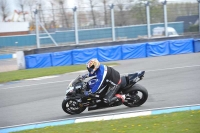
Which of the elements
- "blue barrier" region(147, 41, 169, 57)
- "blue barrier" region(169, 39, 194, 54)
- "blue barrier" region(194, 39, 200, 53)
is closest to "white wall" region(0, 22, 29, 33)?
"blue barrier" region(147, 41, 169, 57)

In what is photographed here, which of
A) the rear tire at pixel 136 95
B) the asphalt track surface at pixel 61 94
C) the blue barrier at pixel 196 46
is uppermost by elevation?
the blue barrier at pixel 196 46

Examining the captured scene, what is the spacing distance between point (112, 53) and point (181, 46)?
524cm

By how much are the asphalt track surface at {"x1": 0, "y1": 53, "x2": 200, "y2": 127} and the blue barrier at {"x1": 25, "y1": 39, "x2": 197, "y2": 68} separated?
5892mm

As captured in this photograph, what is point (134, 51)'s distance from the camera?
97.9ft

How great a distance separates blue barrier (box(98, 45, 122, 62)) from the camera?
2906cm

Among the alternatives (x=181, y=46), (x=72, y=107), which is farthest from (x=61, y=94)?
(x=181, y=46)

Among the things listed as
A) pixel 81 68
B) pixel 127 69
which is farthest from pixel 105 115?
pixel 81 68

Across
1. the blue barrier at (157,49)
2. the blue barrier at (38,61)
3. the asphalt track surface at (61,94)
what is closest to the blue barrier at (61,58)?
the blue barrier at (38,61)

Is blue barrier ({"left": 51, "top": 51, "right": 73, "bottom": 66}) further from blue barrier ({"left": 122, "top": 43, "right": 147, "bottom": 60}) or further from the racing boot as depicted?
the racing boot

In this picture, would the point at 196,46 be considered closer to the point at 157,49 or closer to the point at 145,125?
the point at 157,49

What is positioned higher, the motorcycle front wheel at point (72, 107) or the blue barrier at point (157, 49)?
the blue barrier at point (157, 49)

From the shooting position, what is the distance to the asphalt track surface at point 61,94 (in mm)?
11977

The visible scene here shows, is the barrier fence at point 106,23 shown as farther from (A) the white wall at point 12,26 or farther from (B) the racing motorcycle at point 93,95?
(B) the racing motorcycle at point 93,95

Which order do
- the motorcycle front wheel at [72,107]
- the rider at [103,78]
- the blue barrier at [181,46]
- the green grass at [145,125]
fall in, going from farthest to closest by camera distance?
the blue barrier at [181,46], the motorcycle front wheel at [72,107], the rider at [103,78], the green grass at [145,125]
